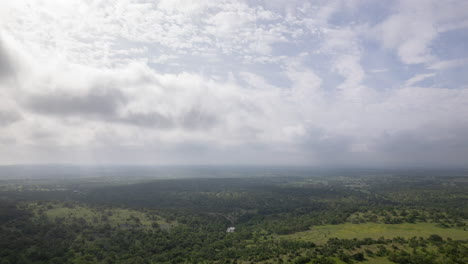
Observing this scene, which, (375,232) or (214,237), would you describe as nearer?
(375,232)

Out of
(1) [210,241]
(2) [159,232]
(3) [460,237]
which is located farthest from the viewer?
(2) [159,232]

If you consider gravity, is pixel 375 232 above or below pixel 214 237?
above

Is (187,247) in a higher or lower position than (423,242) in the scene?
lower

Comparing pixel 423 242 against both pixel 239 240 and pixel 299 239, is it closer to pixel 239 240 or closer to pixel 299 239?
pixel 299 239

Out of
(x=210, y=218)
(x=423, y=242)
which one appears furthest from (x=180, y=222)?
(x=423, y=242)

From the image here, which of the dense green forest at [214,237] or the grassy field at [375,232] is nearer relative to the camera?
the dense green forest at [214,237]

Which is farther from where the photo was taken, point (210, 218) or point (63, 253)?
point (210, 218)

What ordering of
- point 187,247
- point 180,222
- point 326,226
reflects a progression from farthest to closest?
point 180,222 → point 326,226 → point 187,247

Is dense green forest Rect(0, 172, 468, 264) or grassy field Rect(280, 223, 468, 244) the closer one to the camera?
dense green forest Rect(0, 172, 468, 264)
